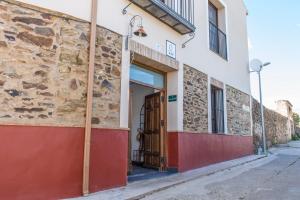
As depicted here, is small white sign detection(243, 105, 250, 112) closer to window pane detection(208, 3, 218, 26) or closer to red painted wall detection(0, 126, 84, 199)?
window pane detection(208, 3, 218, 26)

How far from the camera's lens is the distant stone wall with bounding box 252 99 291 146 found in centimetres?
1399

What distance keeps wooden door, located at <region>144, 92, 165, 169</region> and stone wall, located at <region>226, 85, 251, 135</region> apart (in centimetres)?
384

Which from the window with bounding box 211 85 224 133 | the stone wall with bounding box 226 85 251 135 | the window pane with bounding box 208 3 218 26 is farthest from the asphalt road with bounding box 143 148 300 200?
the window pane with bounding box 208 3 218 26

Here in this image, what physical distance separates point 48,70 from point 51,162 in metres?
1.44

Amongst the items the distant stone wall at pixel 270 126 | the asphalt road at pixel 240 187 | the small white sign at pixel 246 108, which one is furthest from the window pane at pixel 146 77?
the distant stone wall at pixel 270 126

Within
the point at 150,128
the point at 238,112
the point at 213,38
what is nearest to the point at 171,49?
the point at 150,128

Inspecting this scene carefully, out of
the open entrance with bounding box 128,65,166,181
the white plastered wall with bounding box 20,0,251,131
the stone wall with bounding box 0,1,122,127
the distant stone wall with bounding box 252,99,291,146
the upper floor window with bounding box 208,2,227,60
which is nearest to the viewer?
the stone wall with bounding box 0,1,122,127

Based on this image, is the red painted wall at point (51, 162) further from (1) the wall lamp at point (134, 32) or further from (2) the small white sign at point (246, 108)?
(2) the small white sign at point (246, 108)

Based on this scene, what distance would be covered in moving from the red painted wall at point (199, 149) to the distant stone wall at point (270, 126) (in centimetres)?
313

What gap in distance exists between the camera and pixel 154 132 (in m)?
7.85

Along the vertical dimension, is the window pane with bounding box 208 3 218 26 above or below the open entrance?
above

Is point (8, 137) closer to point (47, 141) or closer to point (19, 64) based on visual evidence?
point (47, 141)

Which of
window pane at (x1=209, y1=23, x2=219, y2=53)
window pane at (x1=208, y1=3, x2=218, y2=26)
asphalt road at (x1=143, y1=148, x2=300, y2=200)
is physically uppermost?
window pane at (x1=208, y1=3, x2=218, y2=26)

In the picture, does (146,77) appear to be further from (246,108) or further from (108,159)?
(246,108)
